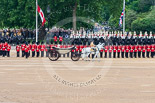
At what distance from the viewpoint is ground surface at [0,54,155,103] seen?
16859mm

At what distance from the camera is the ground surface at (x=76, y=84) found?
1686 cm

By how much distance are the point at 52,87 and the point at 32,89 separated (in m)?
0.99

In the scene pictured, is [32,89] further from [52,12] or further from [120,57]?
[52,12]

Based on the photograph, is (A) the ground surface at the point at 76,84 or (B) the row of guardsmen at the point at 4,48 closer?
(A) the ground surface at the point at 76,84

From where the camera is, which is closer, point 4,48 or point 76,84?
point 76,84

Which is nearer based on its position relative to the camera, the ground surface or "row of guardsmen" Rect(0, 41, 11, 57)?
the ground surface

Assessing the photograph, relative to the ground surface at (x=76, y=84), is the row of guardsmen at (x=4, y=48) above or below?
above

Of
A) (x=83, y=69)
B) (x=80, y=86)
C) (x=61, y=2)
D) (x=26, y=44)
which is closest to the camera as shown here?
(x=80, y=86)

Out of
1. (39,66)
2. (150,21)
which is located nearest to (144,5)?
(150,21)

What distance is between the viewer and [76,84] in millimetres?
20531

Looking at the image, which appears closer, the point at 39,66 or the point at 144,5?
the point at 39,66

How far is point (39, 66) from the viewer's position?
28.7 meters

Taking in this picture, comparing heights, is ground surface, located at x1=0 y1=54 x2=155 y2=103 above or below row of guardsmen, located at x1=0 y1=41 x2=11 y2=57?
below

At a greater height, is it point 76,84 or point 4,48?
point 4,48
